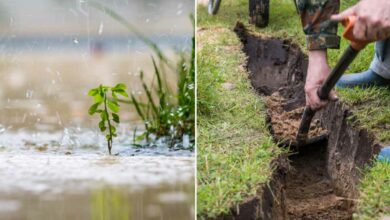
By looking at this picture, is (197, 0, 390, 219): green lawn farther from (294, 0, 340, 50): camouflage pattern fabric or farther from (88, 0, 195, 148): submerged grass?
(294, 0, 340, 50): camouflage pattern fabric

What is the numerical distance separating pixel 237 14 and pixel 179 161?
2.68 meters

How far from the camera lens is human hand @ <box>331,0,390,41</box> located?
2191mm

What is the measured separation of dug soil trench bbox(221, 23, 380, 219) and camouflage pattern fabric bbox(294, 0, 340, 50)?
0.40m

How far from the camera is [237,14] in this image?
17.7ft

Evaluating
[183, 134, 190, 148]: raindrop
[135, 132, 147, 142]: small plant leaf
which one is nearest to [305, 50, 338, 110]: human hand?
[183, 134, 190, 148]: raindrop

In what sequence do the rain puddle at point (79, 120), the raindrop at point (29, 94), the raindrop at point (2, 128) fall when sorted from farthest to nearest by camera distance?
the raindrop at point (29, 94) < the raindrop at point (2, 128) < the rain puddle at point (79, 120)

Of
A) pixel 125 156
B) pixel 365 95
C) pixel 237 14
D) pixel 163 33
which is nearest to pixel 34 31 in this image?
pixel 163 33

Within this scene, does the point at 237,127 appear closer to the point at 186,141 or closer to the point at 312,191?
the point at 312,191

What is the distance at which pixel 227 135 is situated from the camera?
287 cm

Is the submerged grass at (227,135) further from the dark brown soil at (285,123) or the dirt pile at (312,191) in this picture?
the dirt pile at (312,191)

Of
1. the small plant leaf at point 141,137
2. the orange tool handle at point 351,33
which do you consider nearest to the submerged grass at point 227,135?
the small plant leaf at point 141,137

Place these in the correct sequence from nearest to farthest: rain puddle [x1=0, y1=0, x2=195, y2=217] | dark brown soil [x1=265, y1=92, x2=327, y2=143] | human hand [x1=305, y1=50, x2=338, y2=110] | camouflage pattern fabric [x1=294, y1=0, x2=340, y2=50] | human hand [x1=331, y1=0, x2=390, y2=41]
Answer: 1. human hand [x1=331, y1=0, x2=390, y2=41]
2. rain puddle [x1=0, y1=0, x2=195, y2=217]
3. human hand [x1=305, y1=50, x2=338, y2=110]
4. camouflage pattern fabric [x1=294, y1=0, x2=340, y2=50]
5. dark brown soil [x1=265, y1=92, x2=327, y2=143]

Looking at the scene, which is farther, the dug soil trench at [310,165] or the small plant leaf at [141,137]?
the small plant leaf at [141,137]

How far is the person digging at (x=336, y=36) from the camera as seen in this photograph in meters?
2.21
